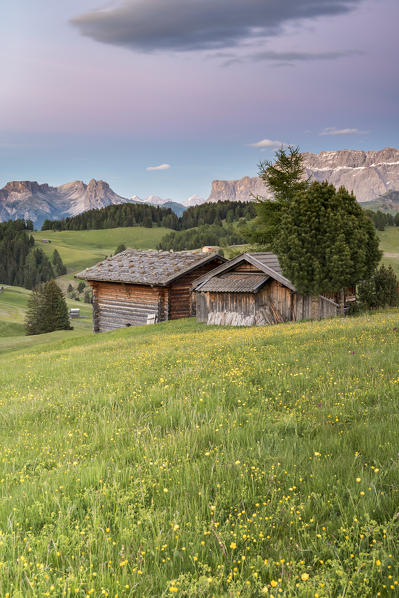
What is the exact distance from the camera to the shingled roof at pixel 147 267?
33.4 meters

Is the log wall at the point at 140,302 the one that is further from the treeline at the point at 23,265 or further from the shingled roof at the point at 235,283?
the treeline at the point at 23,265

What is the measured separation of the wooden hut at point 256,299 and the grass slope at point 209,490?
69.4ft

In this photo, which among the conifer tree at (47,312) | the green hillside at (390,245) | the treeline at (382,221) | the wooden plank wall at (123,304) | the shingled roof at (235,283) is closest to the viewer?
the shingled roof at (235,283)

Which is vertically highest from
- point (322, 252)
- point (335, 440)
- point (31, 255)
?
point (31, 255)

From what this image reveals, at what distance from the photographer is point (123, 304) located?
1433 inches

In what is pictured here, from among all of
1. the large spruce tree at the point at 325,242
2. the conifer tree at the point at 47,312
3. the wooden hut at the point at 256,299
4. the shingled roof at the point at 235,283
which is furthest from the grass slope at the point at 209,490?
the conifer tree at the point at 47,312

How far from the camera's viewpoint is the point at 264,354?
10398mm

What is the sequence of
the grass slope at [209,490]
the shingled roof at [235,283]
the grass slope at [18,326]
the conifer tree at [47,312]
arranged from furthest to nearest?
the conifer tree at [47,312] → the grass slope at [18,326] → the shingled roof at [235,283] → the grass slope at [209,490]

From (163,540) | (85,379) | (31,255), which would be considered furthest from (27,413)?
(31,255)

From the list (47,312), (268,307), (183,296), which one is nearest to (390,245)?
(47,312)

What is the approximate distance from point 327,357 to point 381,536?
637 centimetres

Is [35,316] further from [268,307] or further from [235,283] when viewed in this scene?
[268,307]

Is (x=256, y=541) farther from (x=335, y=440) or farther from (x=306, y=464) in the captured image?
(x=335, y=440)

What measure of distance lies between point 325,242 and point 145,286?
50.7ft
